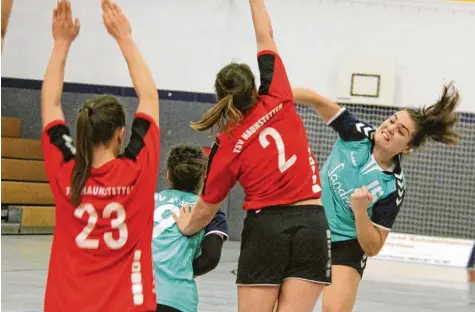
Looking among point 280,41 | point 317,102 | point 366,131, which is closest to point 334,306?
point 366,131

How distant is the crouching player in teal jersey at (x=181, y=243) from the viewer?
3.99m

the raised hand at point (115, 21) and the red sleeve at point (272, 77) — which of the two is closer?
the raised hand at point (115, 21)

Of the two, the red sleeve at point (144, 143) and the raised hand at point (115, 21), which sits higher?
the raised hand at point (115, 21)

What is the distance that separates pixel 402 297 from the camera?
29.1 ft

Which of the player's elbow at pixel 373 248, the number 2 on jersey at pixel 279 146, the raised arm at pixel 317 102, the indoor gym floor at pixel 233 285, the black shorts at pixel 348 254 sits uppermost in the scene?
the raised arm at pixel 317 102

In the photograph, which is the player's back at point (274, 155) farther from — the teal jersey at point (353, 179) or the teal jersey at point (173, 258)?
the teal jersey at point (353, 179)

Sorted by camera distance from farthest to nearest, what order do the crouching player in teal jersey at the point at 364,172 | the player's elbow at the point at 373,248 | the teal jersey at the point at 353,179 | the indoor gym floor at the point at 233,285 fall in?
the indoor gym floor at the point at 233,285 < the teal jersey at the point at 353,179 < the crouching player in teal jersey at the point at 364,172 < the player's elbow at the point at 373,248

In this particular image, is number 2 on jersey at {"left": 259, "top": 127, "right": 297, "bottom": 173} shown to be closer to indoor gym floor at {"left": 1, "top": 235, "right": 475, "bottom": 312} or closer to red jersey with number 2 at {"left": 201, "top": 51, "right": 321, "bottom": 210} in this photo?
red jersey with number 2 at {"left": 201, "top": 51, "right": 321, "bottom": 210}

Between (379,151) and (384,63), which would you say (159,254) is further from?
(384,63)

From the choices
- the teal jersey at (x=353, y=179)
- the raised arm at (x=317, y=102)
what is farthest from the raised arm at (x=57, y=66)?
the teal jersey at (x=353, y=179)

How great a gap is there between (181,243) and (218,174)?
0.39 metres

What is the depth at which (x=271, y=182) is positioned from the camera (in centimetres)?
388

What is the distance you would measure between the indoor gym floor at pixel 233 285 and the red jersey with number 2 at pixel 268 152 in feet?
10.4

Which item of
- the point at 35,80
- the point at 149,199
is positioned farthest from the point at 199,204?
the point at 35,80
